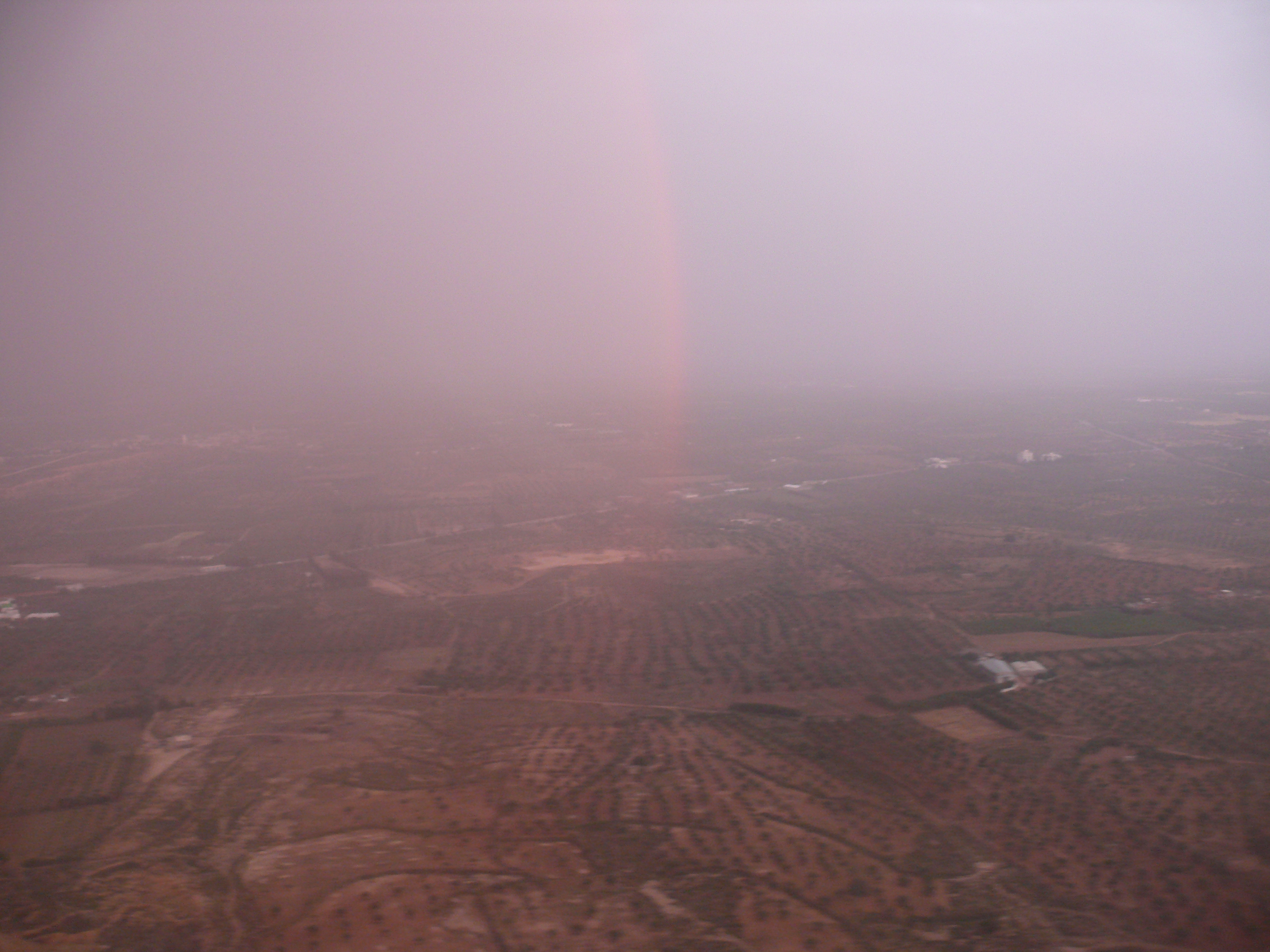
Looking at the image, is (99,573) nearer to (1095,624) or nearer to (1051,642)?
(1051,642)

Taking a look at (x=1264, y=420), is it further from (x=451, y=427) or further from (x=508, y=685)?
(x=508, y=685)

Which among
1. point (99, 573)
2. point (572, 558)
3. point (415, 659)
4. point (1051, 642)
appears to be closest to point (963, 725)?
point (1051, 642)

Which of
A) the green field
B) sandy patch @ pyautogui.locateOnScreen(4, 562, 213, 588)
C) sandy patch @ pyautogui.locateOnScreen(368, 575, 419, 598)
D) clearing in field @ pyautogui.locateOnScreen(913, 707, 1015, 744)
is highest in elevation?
sandy patch @ pyautogui.locateOnScreen(4, 562, 213, 588)

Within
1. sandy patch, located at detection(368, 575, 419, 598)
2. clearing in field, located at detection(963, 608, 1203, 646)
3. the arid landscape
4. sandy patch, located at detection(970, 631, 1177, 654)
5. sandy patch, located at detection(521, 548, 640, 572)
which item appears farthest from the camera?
sandy patch, located at detection(521, 548, 640, 572)

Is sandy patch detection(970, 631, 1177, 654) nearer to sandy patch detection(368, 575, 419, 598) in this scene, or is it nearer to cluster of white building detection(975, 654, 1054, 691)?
cluster of white building detection(975, 654, 1054, 691)

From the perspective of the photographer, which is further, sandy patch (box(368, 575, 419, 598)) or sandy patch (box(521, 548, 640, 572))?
sandy patch (box(521, 548, 640, 572))

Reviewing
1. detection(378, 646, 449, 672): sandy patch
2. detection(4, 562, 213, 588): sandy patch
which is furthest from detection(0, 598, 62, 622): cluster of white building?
detection(378, 646, 449, 672): sandy patch
